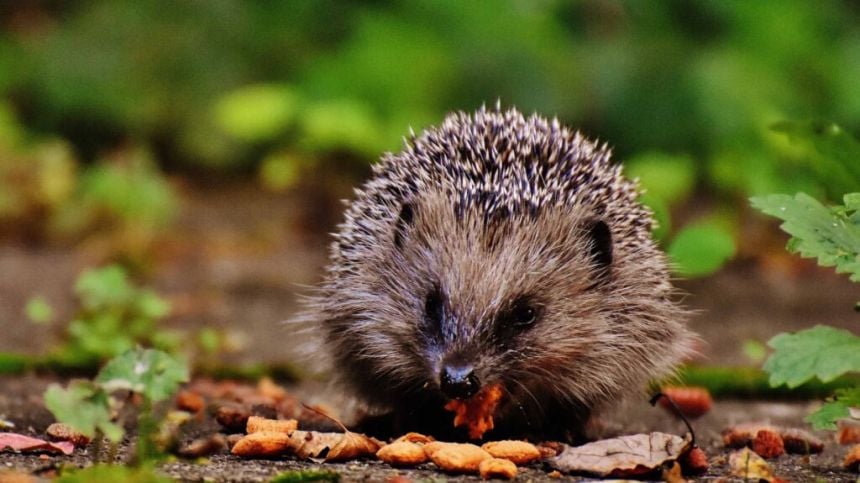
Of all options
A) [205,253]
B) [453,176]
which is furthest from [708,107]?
[453,176]

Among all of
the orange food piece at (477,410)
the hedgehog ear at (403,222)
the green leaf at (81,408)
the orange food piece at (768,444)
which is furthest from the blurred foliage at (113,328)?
the orange food piece at (768,444)

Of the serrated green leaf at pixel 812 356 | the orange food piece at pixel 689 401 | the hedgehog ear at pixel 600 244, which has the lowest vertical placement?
the serrated green leaf at pixel 812 356

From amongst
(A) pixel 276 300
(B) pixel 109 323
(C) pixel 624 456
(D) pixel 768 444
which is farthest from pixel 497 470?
(A) pixel 276 300

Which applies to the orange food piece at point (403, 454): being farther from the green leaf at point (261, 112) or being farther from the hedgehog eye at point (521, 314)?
the green leaf at point (261, 112)

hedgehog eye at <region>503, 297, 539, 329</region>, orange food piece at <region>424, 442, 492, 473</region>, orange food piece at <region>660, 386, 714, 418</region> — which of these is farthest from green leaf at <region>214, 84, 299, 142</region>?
orange food piece at <region>424, 442, 492, 473</region>

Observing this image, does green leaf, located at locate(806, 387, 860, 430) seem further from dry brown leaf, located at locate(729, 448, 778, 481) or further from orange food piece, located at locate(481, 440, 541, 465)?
orange food piece, located at locate(481, 440, 541, 465)

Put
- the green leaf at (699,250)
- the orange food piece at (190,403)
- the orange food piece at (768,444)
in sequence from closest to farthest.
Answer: the orange food piece at (768,444) < the orange food piece at (190,403) < the green leaf at (699,250)

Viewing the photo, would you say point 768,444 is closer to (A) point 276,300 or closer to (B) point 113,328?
(B) point 113,328
